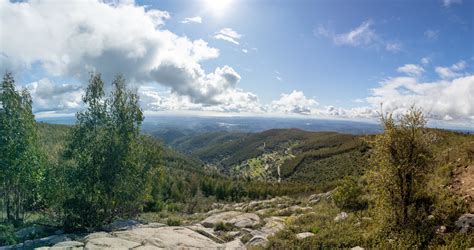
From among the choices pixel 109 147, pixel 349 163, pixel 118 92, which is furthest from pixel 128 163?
pixel 349 163

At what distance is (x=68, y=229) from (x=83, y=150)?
5157 mm

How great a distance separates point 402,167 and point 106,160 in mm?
17885

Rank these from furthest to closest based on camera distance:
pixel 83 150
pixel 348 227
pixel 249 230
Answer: pixel 83 150, pixel 249 230, pixel 348 227

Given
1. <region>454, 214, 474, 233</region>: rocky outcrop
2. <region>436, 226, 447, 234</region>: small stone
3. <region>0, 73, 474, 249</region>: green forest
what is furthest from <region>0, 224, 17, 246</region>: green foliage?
<region>454, 214, 474, 233</region>: rocky outcrop

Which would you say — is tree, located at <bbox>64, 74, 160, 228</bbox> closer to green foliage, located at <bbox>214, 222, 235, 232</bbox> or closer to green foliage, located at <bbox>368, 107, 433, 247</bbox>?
green foliage, located at <bbox>214, 222, 235, 232</bbox>

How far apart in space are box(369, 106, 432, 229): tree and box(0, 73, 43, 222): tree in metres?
20.8

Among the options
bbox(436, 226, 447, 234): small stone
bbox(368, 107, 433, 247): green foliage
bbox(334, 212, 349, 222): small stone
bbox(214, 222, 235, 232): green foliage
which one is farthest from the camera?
bbox(214, 222, 235, 232): green foliage

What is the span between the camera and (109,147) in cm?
1986

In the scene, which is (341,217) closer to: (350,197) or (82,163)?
(350,197)

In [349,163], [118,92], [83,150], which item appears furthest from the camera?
[349,163]

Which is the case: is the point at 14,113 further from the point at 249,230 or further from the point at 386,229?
the point at 386,229

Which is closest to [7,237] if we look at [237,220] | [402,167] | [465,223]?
[237,220]

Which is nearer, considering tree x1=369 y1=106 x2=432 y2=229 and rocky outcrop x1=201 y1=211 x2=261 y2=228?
tree x1=369 y1=106 x2=432 y2=229

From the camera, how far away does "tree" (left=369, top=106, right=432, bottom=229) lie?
510 inches
